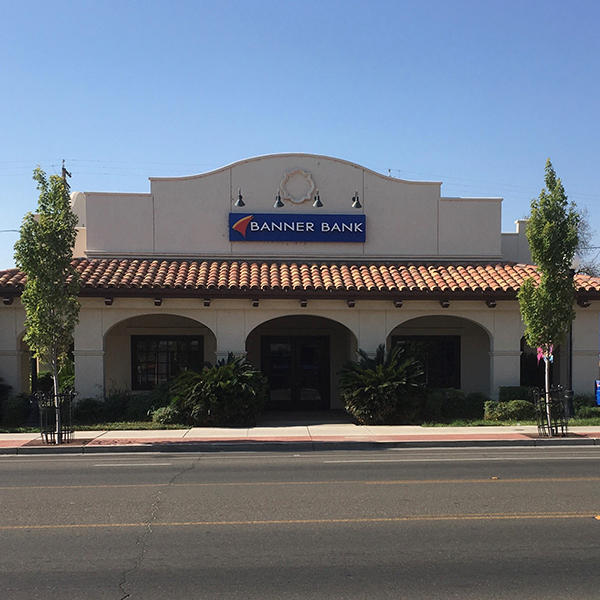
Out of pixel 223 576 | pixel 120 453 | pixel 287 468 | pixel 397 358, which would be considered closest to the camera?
pixel 223 576

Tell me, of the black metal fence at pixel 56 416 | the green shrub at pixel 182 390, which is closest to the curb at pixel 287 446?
the black metal fence at pixel 56 416

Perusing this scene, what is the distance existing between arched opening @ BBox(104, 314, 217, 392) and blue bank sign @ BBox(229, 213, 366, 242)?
3257 millimetres

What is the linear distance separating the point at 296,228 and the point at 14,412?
9.74 m

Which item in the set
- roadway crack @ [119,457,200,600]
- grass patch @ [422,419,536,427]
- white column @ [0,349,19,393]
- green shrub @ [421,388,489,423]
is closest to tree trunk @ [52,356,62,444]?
white column @ [0,349,19,393]

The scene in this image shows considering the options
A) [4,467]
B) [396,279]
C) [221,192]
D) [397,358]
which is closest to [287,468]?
[4,467]

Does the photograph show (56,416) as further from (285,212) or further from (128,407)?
(285,212)

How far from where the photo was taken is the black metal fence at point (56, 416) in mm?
14834

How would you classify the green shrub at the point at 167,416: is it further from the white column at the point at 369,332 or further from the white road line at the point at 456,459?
the white road line at the point at 456,459

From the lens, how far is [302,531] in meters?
7.32

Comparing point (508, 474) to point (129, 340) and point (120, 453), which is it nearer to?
point (120, 453)

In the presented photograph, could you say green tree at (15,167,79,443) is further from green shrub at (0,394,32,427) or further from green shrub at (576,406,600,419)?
green shrub at (576,406,600,419)

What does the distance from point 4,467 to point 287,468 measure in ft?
16.7

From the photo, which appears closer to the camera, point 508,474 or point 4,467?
point 508,474

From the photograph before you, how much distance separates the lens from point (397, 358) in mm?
18234
